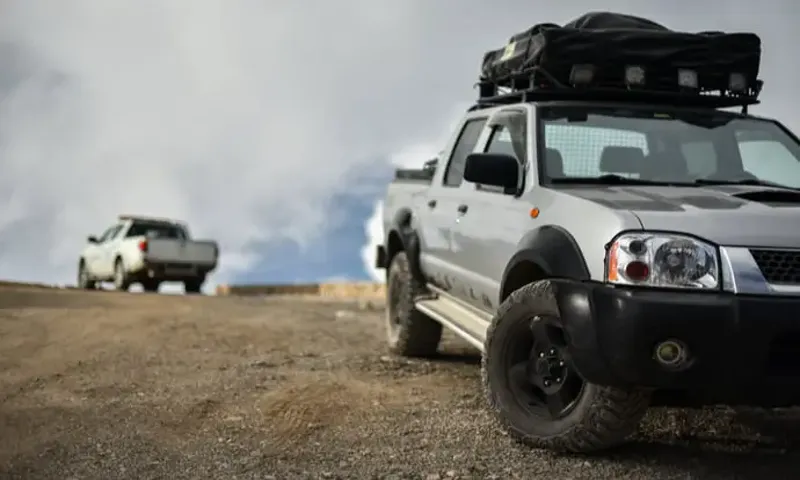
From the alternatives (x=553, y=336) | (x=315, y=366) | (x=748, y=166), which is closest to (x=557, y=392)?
(x=553, y=336)

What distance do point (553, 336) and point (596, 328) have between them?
0.49 metres

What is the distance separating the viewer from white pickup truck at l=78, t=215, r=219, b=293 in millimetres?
19766

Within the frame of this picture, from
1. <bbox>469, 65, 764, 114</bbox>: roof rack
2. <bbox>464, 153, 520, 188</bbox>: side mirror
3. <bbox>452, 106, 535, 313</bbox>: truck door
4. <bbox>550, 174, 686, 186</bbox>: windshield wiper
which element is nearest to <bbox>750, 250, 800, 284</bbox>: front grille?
<bbox>550, 174, 686, 186</bbox>: windshield wiper

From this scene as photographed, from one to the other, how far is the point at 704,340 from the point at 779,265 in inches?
19.0

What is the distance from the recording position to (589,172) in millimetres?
4992

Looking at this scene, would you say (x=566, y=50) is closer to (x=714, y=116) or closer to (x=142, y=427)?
(x=714, y=116)

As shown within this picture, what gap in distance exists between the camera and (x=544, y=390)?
4320mm

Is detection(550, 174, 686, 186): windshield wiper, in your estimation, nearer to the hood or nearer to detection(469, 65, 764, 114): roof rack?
the hood

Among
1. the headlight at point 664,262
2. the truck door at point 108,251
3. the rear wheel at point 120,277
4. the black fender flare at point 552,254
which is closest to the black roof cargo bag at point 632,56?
the black fender flare at point 552,254

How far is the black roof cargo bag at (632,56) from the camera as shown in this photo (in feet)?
18.4

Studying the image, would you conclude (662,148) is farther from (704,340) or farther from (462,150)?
(704,340)

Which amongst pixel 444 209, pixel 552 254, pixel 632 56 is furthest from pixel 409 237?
pixel 552 254

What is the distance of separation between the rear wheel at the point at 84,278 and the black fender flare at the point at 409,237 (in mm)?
17916

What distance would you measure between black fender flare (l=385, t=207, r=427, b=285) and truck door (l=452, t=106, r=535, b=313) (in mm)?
1004
